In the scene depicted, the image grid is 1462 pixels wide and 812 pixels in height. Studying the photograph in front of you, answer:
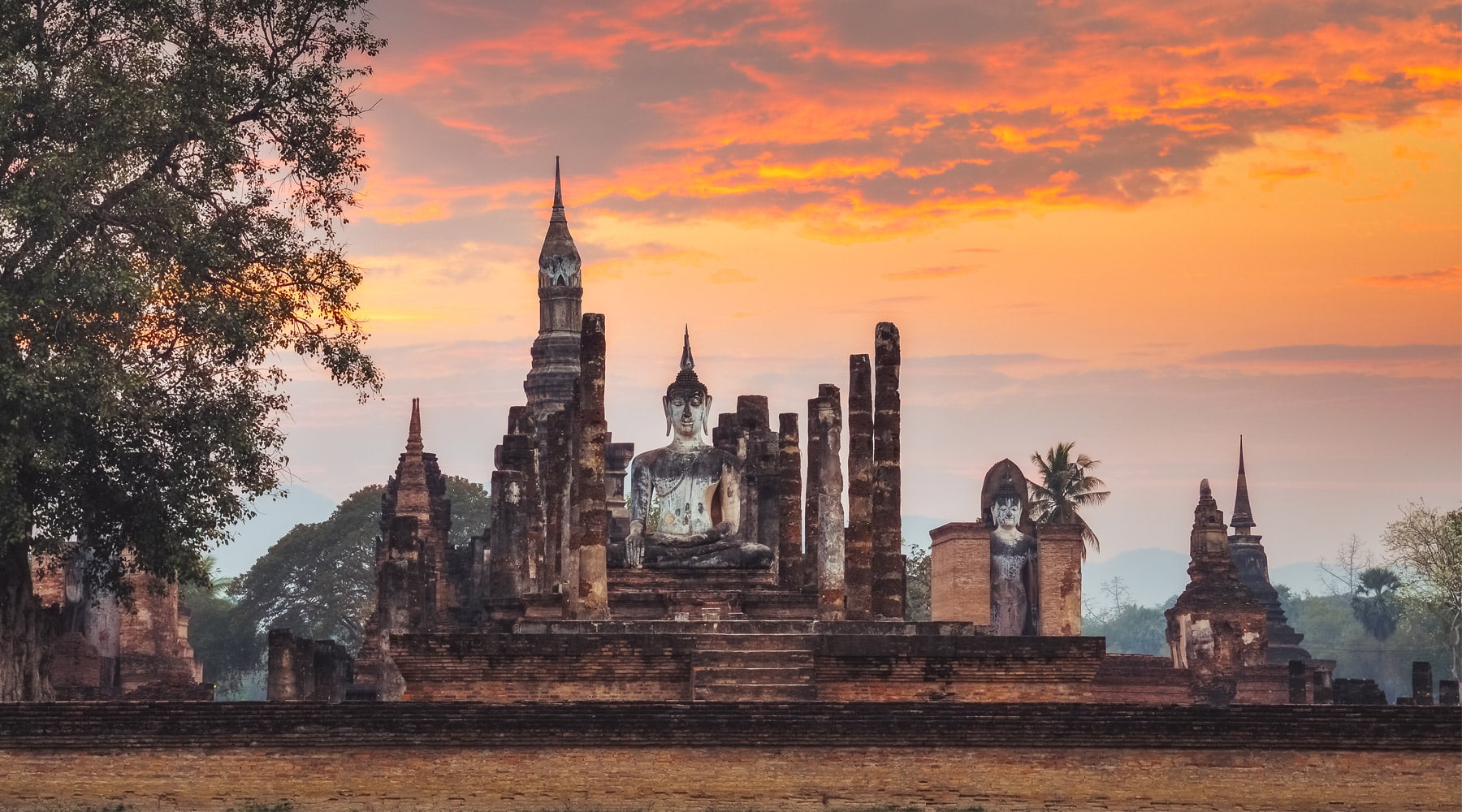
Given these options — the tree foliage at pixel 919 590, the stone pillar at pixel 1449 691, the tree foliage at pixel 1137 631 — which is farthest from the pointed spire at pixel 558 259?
the tree foliage at pixel 1137 631

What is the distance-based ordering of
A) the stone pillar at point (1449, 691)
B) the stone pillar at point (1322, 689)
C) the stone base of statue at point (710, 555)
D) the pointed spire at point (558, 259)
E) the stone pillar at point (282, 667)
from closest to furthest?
the stone pillar at point (282, 667) < the stone base of statue at point (710, 555) < the stone pillar at point (1322, 689) < the stone pillar at point (1449, 691) < the pointed spire at point (558, 259)

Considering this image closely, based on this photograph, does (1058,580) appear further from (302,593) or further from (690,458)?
(302,593)

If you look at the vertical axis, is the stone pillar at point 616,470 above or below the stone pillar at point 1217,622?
above

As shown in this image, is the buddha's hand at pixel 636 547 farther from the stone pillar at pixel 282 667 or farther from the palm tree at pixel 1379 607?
the palm tree at pixel 1379 607

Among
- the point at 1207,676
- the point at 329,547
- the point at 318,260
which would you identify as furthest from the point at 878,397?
the point at 329,547

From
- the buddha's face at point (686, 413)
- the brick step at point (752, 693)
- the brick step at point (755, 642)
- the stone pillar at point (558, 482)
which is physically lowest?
the brick step at point (752, 693)

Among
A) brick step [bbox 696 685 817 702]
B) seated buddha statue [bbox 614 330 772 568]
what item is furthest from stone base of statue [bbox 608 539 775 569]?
brick step [bbox 696 685 817 702]

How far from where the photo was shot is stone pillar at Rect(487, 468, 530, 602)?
1362 inches

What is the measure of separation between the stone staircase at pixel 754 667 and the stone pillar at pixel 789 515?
1020cm

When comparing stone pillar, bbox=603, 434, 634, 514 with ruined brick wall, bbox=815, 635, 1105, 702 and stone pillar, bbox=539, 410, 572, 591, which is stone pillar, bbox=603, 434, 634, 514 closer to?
stone pillar, bbox=539, 410, 572, 591

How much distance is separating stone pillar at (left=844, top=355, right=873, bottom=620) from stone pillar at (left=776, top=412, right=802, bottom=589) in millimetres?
5570

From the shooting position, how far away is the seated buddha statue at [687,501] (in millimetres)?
29469

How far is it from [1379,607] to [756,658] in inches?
2891

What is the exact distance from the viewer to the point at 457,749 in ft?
56.5
